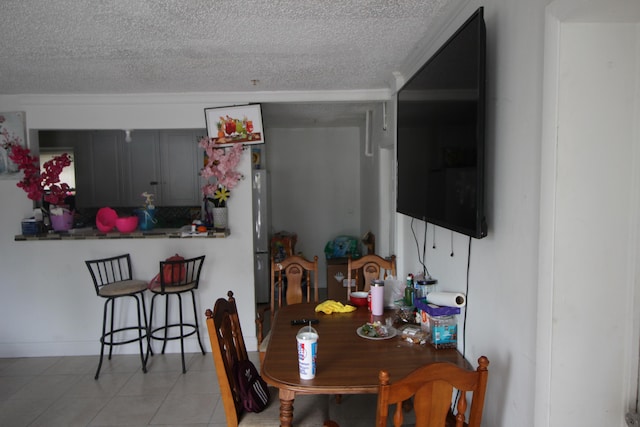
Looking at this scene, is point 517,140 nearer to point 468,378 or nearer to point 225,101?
point 468,378

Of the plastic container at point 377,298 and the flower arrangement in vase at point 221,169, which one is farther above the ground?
the flower arrangement in vase at point 221,169

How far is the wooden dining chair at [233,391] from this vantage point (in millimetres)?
1719

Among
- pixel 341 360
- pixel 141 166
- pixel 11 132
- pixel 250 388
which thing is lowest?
pixel 250 388

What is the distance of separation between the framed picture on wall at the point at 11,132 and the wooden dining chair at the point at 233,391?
297cm

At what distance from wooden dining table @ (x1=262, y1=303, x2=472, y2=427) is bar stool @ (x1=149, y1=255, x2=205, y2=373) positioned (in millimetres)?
1417

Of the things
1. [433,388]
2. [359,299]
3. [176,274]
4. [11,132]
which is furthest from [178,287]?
[433,388]

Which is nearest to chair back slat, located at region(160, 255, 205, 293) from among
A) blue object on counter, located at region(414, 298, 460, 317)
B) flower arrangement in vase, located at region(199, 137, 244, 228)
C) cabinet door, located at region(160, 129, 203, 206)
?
flower arrangement in vase, located at region(199, 137, 244, 228)

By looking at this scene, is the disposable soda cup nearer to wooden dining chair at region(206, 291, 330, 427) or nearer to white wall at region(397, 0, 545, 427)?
wooden dining chair at region(206, 291, 330, 427)

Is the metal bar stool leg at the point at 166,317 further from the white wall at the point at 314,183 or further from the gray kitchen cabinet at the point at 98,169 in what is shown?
the white wall at the point at 314,183

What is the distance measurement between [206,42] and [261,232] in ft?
10.2

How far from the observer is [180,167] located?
5359 mm

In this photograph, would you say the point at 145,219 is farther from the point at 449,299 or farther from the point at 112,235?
the point at 449,299

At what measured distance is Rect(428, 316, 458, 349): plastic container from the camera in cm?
195

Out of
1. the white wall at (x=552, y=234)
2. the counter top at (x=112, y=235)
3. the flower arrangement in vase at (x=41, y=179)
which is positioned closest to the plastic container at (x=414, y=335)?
the white wall at (x=552, y=234)
